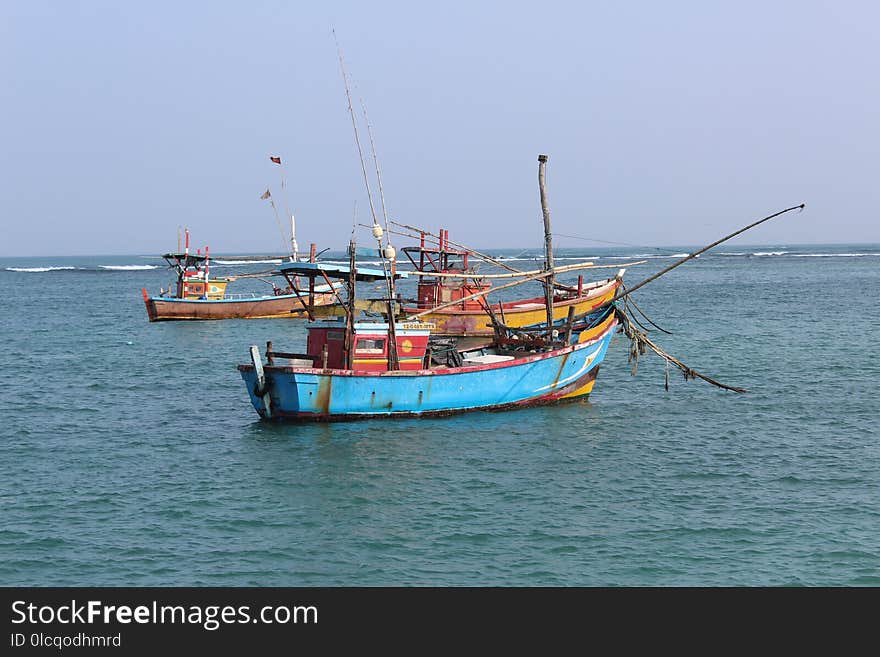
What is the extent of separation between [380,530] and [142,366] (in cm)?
2553

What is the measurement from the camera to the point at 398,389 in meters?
26.6

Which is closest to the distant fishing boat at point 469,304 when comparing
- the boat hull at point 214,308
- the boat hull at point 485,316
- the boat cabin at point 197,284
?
the boat hull at point 485,316

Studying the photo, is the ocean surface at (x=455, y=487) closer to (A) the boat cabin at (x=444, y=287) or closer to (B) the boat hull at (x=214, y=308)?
(A) the boat cabin at (x=444, y=287)

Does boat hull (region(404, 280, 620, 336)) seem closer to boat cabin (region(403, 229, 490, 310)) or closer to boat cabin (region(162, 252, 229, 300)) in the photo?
boat cabin (region(403, 229, 490, 310))

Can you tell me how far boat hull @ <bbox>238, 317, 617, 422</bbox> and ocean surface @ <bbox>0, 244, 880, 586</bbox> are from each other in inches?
17.6

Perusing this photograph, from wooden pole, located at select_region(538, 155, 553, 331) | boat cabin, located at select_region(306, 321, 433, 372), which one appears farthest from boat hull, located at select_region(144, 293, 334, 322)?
boat cabin, located at select_region(306, 321, 433, 372)

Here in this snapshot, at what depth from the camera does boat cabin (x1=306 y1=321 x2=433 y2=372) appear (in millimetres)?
26609

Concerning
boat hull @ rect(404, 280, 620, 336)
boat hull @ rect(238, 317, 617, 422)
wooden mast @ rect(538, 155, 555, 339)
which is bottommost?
boat hull @ rect(238, 317, 617, 422)

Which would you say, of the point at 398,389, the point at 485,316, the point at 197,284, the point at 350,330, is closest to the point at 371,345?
the point at 350,330

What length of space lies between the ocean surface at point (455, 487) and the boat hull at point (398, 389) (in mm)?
448

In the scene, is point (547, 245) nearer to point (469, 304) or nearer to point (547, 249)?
point (547, 249)
